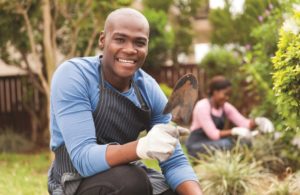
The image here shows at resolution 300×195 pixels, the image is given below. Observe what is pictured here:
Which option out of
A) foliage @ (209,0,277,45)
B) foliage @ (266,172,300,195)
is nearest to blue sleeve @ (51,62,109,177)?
foliage @ (266,172,300,195)

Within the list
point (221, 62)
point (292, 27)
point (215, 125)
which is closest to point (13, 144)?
point (221, 62)

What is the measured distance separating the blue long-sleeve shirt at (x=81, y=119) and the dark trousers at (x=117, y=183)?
0.04 metres

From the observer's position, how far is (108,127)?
265 cm

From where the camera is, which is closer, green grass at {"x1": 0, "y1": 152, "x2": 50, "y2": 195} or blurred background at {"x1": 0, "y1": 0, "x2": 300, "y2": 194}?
blurred background at {"x1": 0, "y1": 0, "x2": 300, "y2": 194}

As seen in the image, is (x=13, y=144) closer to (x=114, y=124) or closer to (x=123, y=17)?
(x=114, y=124)

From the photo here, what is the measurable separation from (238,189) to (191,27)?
9.35 metres

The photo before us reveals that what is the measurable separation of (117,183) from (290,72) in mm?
1008

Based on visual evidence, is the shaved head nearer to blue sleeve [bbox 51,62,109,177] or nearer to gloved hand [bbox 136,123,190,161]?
blue sleeve [bbox 51,62,109,177]

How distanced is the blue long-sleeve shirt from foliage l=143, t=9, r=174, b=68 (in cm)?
725

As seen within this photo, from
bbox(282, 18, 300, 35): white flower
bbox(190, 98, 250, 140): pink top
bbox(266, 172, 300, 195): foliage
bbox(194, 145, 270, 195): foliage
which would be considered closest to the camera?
bbox(282, 18, 300, 35): white flower

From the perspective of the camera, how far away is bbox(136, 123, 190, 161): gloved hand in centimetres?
224

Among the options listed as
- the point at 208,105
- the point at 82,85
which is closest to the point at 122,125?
the point at 82,85

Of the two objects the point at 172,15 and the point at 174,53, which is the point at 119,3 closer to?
the point at 174,53

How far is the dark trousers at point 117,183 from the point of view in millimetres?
2430
